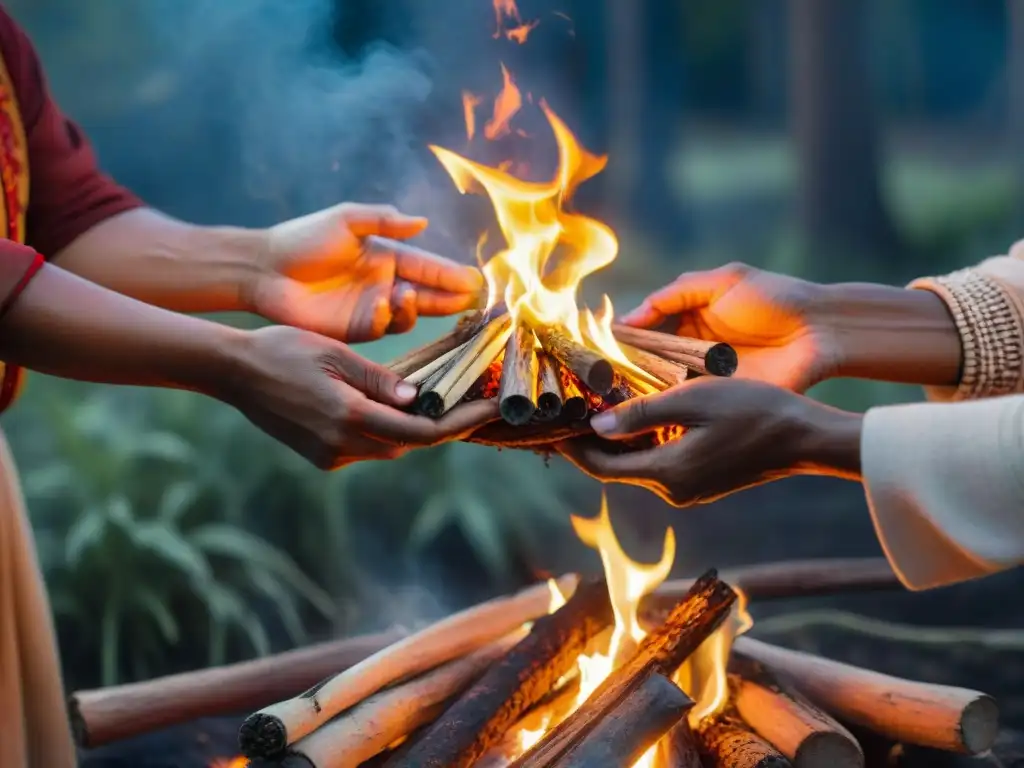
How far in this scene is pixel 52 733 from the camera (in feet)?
5.45

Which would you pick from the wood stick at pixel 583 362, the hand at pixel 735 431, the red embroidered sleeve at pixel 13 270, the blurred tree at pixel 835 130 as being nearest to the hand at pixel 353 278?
the wood stick at pixel 583 362

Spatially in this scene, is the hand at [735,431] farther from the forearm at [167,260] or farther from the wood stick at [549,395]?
the forearm at [167,260]

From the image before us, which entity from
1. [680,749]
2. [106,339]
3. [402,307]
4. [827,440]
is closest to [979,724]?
[680,749]

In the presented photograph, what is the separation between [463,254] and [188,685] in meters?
1.73

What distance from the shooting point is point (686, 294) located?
203 cm

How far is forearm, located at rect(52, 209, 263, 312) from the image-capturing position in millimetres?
2014

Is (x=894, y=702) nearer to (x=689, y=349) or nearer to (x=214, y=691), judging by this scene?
(x=689, y=349)

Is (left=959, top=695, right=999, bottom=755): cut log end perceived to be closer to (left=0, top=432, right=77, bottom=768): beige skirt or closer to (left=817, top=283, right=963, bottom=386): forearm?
(left=817, top=283, right=963, bottom=386): forearm

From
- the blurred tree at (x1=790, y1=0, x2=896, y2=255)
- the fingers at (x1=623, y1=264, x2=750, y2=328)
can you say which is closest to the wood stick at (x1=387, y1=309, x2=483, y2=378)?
the fingers at (x1=623, y1=264, x2=750, y2=328)

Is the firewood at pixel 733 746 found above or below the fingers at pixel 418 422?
below

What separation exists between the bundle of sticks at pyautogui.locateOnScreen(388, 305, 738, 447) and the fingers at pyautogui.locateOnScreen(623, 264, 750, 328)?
212mm

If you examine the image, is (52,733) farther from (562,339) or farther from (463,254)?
(463,254)

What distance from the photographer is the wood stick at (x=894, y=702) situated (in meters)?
1.67

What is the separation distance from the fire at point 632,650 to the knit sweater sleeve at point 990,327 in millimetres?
598
